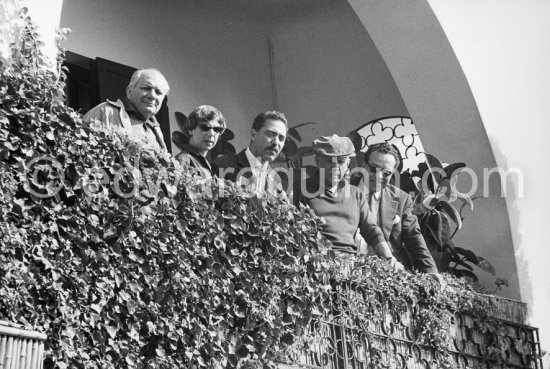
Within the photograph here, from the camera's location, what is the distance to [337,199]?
8.37 m

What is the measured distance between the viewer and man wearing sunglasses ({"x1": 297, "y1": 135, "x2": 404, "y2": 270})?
27.0 feet

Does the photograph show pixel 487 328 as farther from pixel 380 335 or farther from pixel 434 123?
pixel 434 123

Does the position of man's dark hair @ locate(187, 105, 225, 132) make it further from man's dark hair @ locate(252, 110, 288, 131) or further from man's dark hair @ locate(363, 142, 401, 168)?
man's dark hair @ locate(363, 142, 401, 168)

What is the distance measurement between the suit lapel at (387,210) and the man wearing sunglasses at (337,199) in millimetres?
562

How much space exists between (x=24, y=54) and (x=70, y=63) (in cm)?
444

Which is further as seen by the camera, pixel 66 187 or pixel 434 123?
pixel 434 123

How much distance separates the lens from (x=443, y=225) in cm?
998

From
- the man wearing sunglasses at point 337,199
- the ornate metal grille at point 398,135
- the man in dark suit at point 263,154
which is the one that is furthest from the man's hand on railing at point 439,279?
the ornate metal grille at point 398,135

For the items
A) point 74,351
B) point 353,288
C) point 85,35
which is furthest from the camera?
point 85,35

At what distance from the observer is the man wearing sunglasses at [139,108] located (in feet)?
21.8

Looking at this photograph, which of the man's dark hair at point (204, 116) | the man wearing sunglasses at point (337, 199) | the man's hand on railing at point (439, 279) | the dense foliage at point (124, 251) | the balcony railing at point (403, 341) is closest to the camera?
the dense foliage at point (124, 251)

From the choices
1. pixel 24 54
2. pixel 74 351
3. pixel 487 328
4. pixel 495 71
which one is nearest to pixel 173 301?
pixel 74 351

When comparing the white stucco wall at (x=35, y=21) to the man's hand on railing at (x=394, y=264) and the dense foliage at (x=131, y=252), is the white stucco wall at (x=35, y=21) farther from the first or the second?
the man's hand on railing at (x=394, y=264)

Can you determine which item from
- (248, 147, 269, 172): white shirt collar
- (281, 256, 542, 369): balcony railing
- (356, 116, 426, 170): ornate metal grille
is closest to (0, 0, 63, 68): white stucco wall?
(248, 147, 269, 172): white shirt collar
